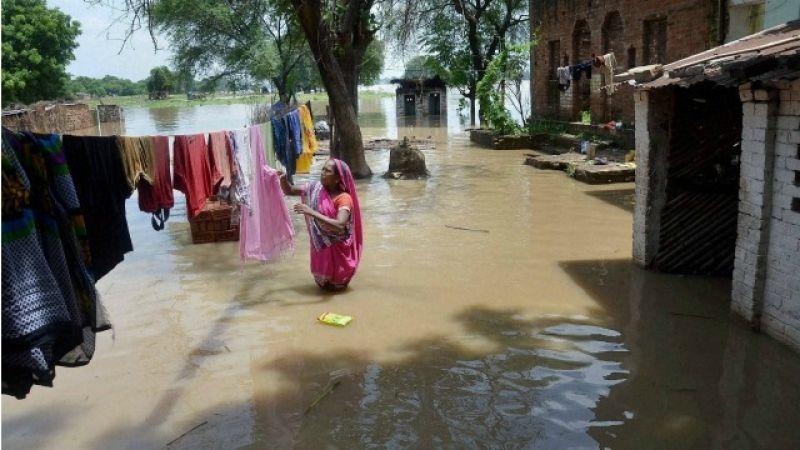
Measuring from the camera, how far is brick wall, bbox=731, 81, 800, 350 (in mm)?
4523

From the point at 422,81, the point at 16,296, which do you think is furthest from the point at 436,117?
the point at 16,296

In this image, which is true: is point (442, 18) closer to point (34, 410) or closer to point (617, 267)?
point (617, 267)

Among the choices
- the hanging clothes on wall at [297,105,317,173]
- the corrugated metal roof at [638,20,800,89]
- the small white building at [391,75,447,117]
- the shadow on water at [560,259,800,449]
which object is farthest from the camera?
the small white building at [391,75,447,117]

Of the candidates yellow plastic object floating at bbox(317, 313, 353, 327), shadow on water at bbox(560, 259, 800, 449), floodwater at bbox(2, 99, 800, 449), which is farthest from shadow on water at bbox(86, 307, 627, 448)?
yellow plastic object floating at bbox(317, 313, 353, 327)

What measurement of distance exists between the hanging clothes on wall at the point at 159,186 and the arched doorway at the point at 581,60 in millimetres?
15018

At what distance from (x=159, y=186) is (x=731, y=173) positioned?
5518mm

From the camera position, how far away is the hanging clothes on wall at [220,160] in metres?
6.05

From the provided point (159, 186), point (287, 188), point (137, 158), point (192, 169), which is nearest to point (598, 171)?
point (287, 188)

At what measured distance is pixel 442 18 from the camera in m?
25.9

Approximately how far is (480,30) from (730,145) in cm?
2037

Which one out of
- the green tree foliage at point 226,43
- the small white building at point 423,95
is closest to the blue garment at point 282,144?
the green tree foliage at point 226,43

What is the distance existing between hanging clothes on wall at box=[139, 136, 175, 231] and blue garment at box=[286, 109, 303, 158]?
3331 mm

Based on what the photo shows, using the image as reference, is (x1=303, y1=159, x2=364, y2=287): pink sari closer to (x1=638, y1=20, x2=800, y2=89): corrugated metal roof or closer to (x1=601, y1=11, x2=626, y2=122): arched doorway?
(x1=638, y1=20, x2=800, y2=89): corrugated metal roof

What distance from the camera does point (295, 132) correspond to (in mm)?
8828
